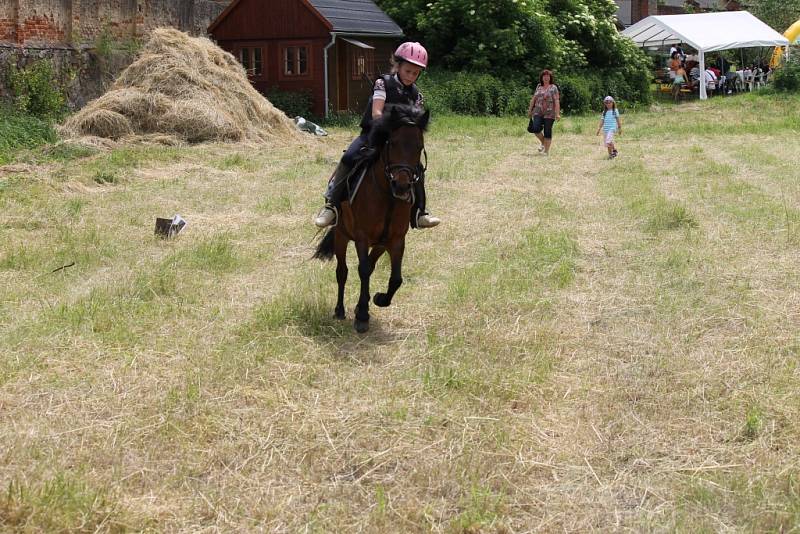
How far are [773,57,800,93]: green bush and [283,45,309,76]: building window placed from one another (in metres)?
17.0

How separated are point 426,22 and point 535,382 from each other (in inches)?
1066

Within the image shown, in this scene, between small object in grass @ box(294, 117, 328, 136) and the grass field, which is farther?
small object in grass @ box(294, 117, 328, 136)

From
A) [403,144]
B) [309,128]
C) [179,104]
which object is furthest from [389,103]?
[309,128]

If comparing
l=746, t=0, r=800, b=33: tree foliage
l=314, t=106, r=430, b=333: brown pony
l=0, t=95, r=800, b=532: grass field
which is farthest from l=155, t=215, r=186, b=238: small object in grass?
l=746, t=0, r=800, b=33: tree foliage

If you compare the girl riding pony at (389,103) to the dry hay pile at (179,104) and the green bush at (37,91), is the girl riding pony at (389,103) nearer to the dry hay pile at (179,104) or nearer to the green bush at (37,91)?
the dry hay pile at (179,104)

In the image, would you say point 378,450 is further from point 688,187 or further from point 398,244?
point 688,187

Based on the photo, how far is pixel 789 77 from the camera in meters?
34.4

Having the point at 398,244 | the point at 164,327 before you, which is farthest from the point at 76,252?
the point at 398,244

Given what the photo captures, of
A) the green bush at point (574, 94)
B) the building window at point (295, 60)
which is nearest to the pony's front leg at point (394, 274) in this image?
the building window at point (295, 60)

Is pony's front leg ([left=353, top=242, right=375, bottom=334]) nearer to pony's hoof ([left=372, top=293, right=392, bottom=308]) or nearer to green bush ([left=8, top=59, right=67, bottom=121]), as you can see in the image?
pony's hoof ([left=372, top=293, right=392, bottom=308])

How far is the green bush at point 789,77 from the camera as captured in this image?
3428cm

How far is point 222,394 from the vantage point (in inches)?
217

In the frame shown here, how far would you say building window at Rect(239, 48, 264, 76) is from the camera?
28781 millimetres

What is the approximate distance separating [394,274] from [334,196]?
0.70 meters
